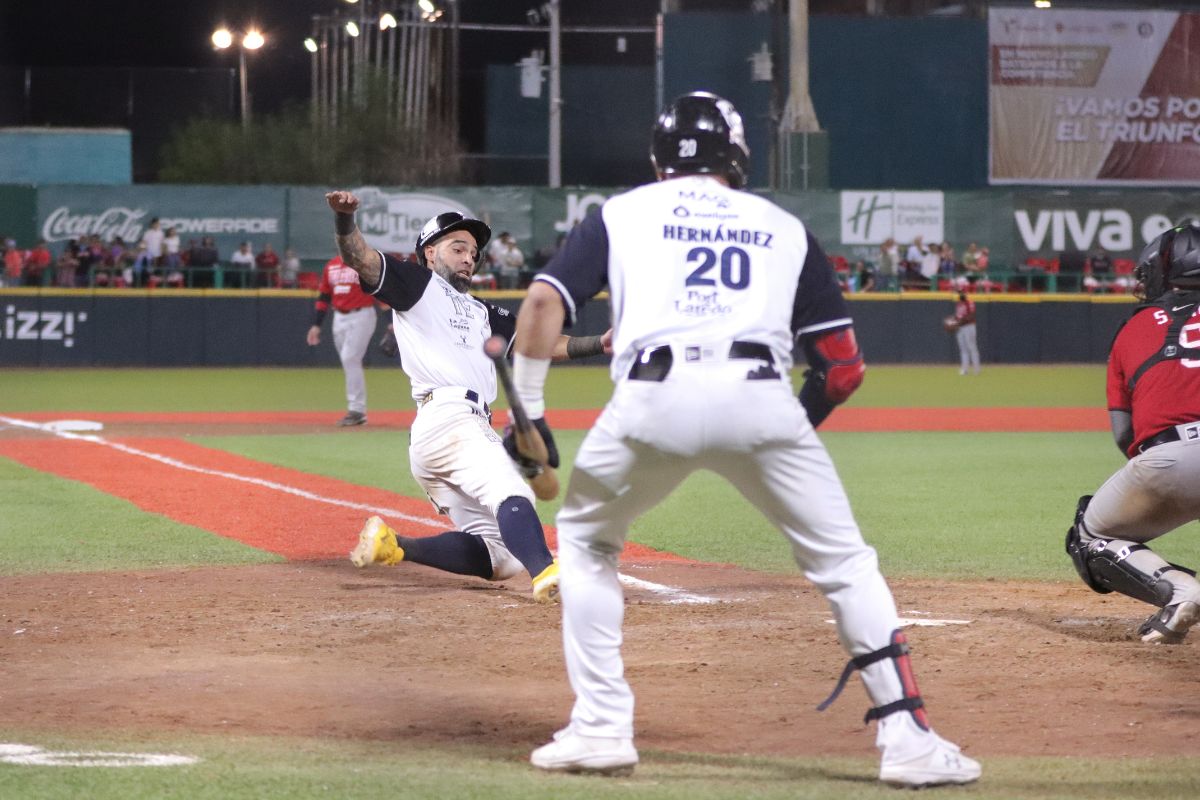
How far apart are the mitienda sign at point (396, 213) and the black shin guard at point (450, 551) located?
2387 cm

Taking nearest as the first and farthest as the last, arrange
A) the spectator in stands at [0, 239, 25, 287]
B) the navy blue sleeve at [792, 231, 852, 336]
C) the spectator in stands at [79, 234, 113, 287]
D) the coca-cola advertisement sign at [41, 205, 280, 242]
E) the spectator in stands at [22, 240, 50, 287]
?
the navy blue sleeve at [792, 231, 852, 336]
the spectator in stands at [0, 239, 25, 287]
the spectator in stands at [22, 240, 50, 287]
the spectator in stands at [79, 234, 113, 287]
the coca-cola advertisement sign at [41, 205, 280, 242]

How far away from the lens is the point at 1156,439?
6344 mm

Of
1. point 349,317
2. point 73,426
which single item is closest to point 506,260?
point 349,317

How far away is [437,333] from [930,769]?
3845mm

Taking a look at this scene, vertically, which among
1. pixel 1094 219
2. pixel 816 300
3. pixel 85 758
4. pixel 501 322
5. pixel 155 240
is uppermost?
pixel 1094 219

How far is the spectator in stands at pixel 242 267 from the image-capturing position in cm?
2970

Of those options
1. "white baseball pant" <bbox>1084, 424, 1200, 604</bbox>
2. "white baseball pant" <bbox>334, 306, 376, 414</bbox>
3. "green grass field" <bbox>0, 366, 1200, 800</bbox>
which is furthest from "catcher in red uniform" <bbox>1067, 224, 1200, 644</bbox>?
"white baseball pant" <bbox>334, 306, 376, 414</bbox>

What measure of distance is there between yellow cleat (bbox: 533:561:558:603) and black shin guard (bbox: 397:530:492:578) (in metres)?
0.77

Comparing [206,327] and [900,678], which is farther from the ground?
[206,327]

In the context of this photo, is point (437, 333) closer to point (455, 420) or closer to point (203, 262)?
point (455, 420)

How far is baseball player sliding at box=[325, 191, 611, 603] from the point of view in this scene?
7184 mm

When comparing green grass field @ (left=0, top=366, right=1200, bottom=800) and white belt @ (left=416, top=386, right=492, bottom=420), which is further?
white belt @ (left=416, top=386, right=492, bottom=420)

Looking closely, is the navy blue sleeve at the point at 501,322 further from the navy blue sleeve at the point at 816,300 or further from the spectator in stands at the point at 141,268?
the spectator in stands at the point at 141,268

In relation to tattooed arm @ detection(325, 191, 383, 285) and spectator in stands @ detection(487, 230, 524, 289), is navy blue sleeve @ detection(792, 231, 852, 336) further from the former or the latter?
spectator in stands @ detection(487, 230, 524, 289)
